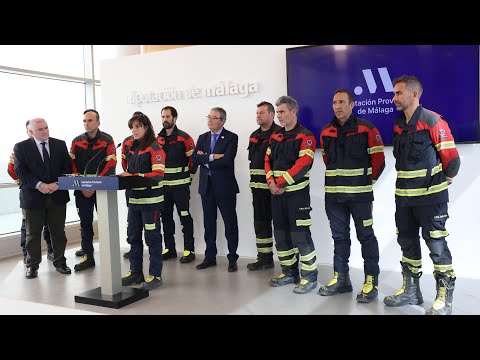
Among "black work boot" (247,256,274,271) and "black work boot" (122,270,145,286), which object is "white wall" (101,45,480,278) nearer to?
"black work boot" (247,256,274,271)

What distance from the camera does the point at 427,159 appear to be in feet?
10.4

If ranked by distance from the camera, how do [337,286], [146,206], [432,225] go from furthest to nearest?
[146,206] < [337,286] < [432,225]

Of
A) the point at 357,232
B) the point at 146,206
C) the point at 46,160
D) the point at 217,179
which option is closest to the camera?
the point at 357,232

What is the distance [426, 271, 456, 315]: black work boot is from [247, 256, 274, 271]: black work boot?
5.98 ft

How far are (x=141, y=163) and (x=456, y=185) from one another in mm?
2889

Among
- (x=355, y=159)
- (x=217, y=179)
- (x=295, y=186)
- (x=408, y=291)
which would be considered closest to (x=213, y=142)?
(x=217, y=179)

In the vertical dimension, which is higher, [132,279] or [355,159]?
[355,159]

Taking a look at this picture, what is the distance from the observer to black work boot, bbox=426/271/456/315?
125 inches

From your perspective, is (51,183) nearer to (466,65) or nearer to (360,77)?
(360,77)

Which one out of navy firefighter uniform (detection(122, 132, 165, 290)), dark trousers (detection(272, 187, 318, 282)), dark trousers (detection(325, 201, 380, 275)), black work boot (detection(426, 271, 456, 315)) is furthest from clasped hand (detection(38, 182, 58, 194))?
black work boot (detection(426, 271, 456, 315))

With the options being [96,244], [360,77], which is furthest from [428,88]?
[96,244]

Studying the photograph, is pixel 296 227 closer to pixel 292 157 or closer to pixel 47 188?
pixel 292 157

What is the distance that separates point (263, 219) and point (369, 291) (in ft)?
4.46

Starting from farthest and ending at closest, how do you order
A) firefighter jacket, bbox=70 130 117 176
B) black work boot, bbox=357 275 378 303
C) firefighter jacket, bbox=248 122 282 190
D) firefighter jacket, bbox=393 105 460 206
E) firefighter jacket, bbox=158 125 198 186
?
firefighter jacket, bbox=158 125 198 186 → firefighter jacket, bbox=70 130 117 176 → firefighter jacket, bbox=248 122 282 190 → black work boot, bbox=357 275 378 303 → firefighter jacket, bbox=393 105 460 206
